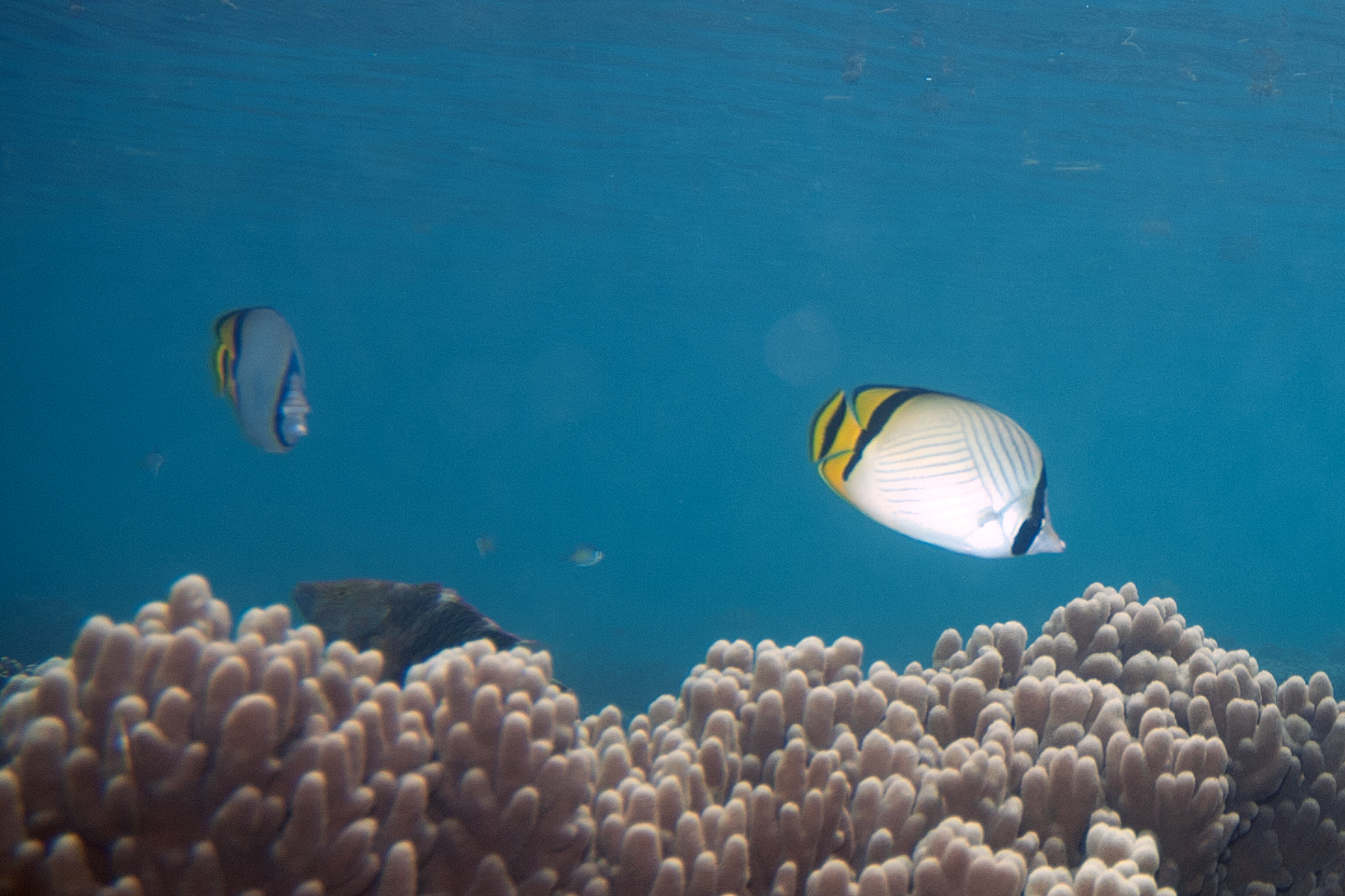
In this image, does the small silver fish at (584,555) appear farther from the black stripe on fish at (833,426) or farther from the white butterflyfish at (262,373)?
the black stripe on fish at (833,426)

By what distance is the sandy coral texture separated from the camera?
1.74m

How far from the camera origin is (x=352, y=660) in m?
2.20

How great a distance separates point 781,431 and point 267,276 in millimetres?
101155

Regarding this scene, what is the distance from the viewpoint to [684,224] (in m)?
32.3

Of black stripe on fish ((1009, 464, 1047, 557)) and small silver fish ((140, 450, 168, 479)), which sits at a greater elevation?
small silver fish ((140, 450, 168, 479))

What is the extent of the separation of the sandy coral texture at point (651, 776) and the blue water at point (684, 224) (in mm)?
1536

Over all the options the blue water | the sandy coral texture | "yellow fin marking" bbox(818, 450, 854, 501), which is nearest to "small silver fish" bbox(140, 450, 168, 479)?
the blue water

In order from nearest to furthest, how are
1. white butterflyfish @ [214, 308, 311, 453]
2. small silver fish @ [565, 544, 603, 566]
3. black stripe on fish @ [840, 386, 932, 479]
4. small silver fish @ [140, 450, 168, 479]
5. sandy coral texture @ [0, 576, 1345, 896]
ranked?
sandy coral texture @ [0, 576, 1345, 896], black stripe on fish @ [840, 386, 932, 479], white butterflyfish @ [214, 308, 311, 453], small silver fish @ [565, 544, 603, 566], small silver fish @ [140, 450, 168, 479]

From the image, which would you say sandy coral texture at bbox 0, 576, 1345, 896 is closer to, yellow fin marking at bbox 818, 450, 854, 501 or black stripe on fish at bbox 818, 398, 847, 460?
yellow fin marking at bbox 818, 450, 854, 501

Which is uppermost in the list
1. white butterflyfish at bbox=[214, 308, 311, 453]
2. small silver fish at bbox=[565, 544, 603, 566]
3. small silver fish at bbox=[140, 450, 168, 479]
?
small silver fish at bbox=[140, 450, 168, 479]

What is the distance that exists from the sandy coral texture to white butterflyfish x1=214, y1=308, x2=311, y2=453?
4.65 ft

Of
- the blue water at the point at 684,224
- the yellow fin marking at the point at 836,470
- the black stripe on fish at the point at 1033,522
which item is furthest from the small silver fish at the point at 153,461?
the black stripe on fish at the point at 1033,522

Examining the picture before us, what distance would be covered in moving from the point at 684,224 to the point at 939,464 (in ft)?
103

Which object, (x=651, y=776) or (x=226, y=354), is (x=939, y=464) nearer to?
(x=651, y=776)
